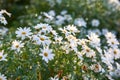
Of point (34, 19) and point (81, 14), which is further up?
point (81, 14)

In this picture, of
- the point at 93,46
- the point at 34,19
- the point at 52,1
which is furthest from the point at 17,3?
the point at 93,46

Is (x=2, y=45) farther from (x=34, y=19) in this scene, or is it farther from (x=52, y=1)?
(x=52, y=1)

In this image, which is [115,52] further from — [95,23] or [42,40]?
[95,23]

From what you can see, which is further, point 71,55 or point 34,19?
point 34,19

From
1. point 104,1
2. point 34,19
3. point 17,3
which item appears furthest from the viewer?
point 17,3

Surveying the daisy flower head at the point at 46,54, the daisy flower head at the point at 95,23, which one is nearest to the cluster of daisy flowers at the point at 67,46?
the daisy flower head at the point at 46,54

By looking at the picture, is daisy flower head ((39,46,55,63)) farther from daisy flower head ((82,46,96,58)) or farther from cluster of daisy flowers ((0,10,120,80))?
daisy flower head ((82,46,96,58))

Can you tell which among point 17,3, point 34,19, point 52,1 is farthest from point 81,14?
point 17,3

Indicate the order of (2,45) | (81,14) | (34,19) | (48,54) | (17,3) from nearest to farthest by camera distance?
(48,54) → (2,45) → (34,19) → (81,14) → (17,3)

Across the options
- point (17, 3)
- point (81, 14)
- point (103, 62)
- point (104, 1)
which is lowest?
point (103, 62)
